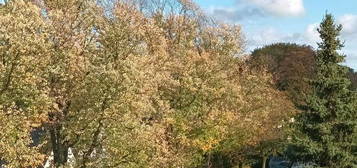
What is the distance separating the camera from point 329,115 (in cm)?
3641

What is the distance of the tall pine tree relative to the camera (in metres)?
35.7

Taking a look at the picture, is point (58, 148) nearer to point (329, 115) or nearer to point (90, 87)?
point (90, 87)

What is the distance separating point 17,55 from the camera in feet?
74.0

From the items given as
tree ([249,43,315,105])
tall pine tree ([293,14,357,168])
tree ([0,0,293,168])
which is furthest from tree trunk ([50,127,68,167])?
tree ([249,43,315,105])

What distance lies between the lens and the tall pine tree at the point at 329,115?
35.7m

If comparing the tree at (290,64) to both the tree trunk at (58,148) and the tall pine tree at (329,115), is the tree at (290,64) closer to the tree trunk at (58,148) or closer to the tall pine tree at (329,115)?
the tall pine tree at (329,115)

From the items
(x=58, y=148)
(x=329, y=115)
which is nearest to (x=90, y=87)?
(x=58, y=148)

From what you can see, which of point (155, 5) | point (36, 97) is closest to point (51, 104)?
point (36, 97)

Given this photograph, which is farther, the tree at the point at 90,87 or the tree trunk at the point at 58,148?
the tree trunk at the point at 58,148

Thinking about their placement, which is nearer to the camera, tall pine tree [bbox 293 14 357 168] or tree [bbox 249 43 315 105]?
tall pine tree [bbox 293 14 357 168]

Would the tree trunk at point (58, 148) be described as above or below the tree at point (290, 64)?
below

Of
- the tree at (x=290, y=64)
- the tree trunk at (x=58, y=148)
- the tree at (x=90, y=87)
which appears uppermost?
the tree at (x=290, y=64)

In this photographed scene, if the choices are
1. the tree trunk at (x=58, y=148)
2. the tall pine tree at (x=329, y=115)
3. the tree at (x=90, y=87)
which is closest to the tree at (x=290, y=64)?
the tall pine tree at (x=329, y=115)

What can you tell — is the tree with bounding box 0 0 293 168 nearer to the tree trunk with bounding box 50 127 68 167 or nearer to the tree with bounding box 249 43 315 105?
the tree trunk with bounding box 50 127 68 167
